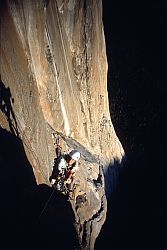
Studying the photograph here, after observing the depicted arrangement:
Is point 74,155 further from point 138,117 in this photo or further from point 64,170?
point 138,117

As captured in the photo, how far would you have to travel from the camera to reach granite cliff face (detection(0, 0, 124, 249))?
82.7 inches

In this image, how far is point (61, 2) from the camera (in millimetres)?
2441

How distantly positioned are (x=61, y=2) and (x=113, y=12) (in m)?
1.39

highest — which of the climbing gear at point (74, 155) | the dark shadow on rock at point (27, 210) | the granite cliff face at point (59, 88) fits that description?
the granite cliff face at point (59, 88)

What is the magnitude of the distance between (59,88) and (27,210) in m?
0.97

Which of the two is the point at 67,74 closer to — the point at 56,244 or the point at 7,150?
the point at 7,150

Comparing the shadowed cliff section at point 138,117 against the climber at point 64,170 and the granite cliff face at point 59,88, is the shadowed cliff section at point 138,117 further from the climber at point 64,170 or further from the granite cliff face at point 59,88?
the climber at point 64,170

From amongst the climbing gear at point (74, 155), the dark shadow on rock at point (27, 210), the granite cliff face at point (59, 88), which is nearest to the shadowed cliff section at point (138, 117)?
the granite cliff face at point (59, 88)

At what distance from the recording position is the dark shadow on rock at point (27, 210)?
234cm

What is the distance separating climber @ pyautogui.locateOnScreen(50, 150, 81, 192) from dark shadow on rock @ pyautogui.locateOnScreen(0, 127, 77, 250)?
0.08 m

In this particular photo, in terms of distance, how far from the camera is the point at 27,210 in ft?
7.86

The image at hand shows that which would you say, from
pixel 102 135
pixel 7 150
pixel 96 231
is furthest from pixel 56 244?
pixel 102 135

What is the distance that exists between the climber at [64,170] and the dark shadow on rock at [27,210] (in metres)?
0.08

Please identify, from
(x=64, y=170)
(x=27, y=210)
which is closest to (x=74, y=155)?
(x=64, y=170)
